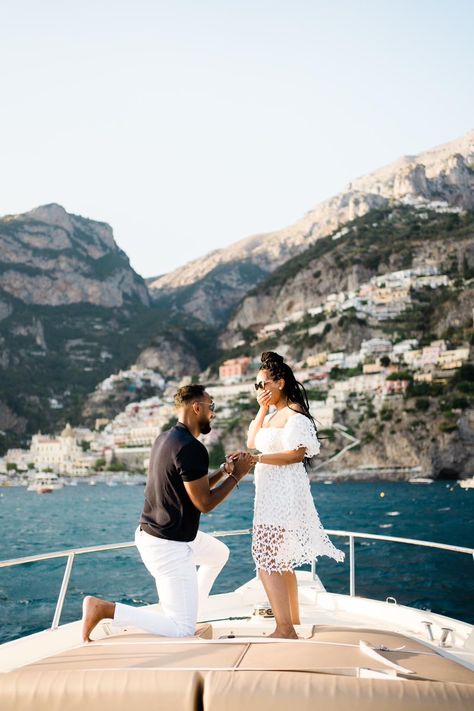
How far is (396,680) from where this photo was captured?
2.10 m

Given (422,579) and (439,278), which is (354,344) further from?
(422,579)

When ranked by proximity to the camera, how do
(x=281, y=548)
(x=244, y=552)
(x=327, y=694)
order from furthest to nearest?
(x=244, y=552) → (x=281, y=548) → (x=327, y=694)

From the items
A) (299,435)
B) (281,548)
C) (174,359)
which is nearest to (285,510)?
(281,548)

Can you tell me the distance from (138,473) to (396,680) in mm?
109845

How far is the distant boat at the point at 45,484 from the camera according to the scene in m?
95.4

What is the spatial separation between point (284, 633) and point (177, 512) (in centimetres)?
75

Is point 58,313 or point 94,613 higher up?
point 58,313

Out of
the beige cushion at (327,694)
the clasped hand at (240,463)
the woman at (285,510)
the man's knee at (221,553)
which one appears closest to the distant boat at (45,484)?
the man's knee at (221,553)

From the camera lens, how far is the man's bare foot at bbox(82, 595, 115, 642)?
10.3 feet

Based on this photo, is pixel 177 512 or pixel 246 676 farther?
pixel 177 512

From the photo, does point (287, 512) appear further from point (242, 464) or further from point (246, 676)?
point (246, 676)

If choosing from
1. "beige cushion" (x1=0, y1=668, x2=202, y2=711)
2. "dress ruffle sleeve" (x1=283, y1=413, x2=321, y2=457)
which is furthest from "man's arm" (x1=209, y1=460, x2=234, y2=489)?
"beige cushion" (x1=0, y1=668, x2=202, y2=711)

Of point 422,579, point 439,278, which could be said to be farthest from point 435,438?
point 422,579

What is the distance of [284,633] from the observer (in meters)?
3.41
